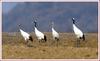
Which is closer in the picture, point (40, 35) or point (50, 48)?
point (50, 48)

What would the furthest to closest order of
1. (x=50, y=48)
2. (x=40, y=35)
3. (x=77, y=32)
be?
1. (x=40, y=35)
2. (x=77, y=32)
3. (x=50, y=48)

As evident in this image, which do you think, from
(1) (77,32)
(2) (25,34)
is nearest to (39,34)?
(2) (25,34)

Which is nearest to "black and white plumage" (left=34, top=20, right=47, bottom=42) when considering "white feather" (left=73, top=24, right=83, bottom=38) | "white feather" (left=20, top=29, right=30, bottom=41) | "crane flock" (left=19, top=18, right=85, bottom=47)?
"crane flock" (left=19, top=18, right=85, bottom=47)

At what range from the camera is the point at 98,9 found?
10984 millimetres

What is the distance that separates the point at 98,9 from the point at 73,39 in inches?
41.6

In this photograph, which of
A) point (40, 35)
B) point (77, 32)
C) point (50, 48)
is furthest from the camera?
point (40, 35)

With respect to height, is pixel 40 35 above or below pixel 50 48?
above

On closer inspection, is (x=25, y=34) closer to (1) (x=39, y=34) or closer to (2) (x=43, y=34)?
(1) (x=39, y=34)

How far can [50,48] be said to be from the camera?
1133 cm

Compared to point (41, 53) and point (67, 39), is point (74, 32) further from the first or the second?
point (41, 53)

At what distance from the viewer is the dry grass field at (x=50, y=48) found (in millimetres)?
11031

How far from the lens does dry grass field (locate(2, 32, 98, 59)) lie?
11031 millimetres

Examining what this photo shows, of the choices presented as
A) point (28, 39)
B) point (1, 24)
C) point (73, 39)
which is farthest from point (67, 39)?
point (1, 24)

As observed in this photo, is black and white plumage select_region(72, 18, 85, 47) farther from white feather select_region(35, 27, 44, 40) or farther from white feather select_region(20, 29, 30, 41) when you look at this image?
white feather select_region(20, 29, 30, 41)
